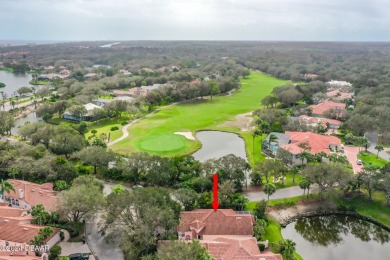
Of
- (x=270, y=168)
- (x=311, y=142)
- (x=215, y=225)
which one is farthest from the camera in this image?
(x=311, y=142)

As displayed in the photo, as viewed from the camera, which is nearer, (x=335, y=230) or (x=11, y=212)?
(x=11, y=212)

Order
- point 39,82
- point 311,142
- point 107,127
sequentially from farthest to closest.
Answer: point 39,82, point 107,127, point 311,142

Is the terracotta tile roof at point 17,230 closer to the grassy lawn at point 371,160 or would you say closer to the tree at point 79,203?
the tree at point 79,203

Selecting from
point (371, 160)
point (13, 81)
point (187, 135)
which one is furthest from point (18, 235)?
point (13, 81)

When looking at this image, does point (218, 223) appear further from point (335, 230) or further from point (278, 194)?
point (335, 230)

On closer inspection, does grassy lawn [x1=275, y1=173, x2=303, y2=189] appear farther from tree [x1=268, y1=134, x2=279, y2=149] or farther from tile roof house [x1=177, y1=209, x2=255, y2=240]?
tile roof house [x1=177, y1=209, x2=255, y2=240]

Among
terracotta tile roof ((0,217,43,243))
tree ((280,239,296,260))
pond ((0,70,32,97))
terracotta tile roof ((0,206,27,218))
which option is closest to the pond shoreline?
tree ((280,239,296,260))

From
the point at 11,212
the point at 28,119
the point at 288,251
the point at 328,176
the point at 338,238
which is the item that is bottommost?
the point at 338,238

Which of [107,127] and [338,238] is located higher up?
[107,127]
